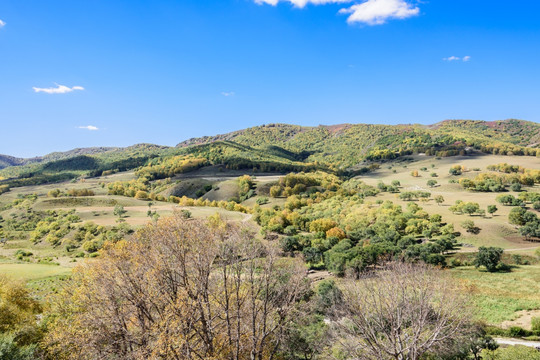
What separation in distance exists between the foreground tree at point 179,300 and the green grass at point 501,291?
28.1 m

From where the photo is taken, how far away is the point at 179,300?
17.7 meters

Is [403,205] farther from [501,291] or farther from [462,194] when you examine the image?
[501,291]

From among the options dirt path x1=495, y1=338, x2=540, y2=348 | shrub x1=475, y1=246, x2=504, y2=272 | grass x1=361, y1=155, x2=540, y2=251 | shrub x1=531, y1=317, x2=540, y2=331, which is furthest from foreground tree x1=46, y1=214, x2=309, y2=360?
grass x1=361, y1=155, x2=540, y2=251

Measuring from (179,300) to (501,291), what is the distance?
4532cm

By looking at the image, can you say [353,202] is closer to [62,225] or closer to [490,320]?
[490,320]

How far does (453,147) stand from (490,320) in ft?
608

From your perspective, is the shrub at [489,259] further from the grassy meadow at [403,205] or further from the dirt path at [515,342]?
the dirt path at [515,342]

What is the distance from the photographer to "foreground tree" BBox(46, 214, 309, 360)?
55.9ft

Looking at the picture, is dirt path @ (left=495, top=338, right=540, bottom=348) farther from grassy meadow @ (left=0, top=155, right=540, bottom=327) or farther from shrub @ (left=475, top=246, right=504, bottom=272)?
shrub @ (left=475, top=246, right=504, bottom=272)

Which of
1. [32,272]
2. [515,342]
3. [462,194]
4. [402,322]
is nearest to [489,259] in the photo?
[515,342]

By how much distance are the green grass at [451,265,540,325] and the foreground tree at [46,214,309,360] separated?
28.1 m

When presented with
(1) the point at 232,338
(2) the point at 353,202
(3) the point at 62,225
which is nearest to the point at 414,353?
(1) the point at 232,338

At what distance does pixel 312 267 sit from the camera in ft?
189

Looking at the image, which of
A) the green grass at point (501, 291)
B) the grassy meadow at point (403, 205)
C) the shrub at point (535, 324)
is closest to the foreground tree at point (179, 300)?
the grassy meadow at point (403, 205)
